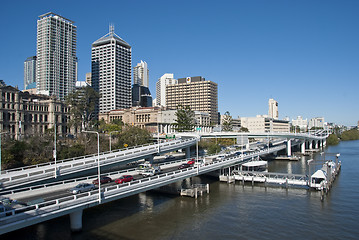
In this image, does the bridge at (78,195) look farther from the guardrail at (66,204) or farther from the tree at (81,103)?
the tree at (81,103)

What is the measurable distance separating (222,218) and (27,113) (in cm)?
8605

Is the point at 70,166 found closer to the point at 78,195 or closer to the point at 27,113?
the point at 78,195

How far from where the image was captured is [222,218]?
39.2 m

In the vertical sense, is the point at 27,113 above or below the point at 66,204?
above

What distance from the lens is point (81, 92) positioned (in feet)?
307

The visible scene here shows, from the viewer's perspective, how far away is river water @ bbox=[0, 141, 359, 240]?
1313 inches

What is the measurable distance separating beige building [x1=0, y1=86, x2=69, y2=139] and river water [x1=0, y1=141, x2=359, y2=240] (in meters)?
52.4

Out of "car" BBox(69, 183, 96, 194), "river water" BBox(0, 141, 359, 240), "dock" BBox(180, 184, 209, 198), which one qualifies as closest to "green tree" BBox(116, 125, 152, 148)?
"river water" BBox(0, 141, 359, 240)

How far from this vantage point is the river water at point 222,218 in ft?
109

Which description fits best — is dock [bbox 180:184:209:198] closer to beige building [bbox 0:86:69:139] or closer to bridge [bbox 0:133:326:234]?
bridge [bbox 0:133:326:234]

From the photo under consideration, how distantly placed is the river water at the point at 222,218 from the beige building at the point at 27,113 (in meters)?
52.4

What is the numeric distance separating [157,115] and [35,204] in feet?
483

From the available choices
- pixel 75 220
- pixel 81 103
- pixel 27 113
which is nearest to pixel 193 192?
pixel 75 220

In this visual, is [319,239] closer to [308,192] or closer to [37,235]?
[308,192]
